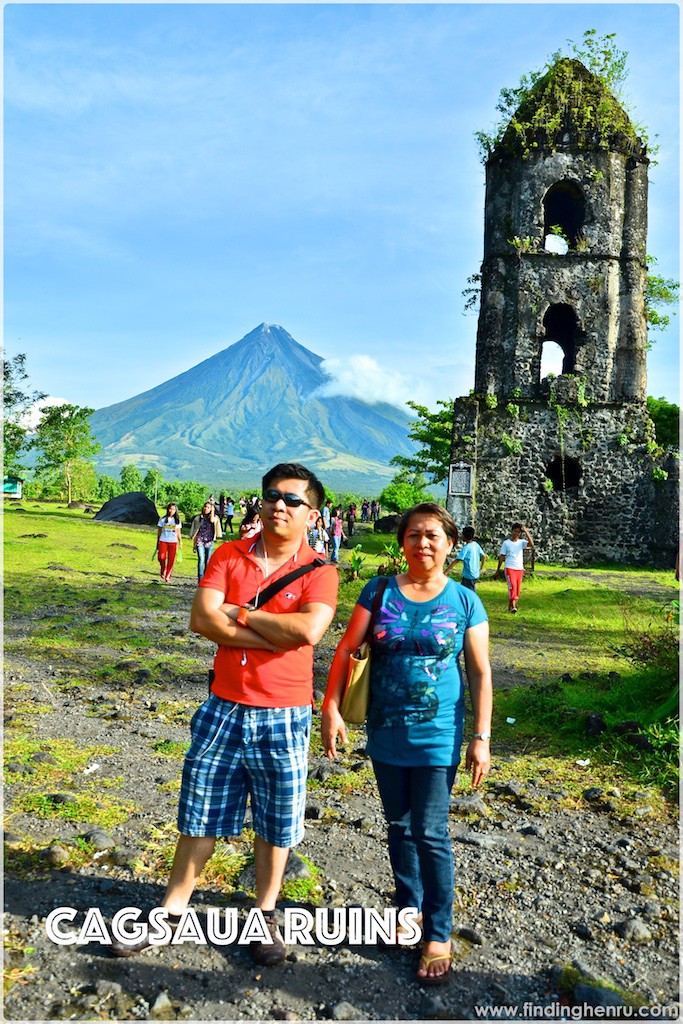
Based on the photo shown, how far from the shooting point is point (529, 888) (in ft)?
11.8

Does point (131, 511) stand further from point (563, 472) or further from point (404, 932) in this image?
point (404, 932)

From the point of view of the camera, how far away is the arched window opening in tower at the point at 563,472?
19719mm

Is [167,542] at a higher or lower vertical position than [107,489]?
lower

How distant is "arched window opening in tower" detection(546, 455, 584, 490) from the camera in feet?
64.7

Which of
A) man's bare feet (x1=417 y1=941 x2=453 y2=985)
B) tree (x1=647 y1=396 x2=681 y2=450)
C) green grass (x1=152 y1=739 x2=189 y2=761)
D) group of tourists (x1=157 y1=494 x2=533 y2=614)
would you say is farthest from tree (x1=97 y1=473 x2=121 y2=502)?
man's bare feet (x1=417 y1=941 x2=453 y2=985)

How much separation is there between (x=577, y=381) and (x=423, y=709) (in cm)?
1806

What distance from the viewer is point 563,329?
71.2 feet

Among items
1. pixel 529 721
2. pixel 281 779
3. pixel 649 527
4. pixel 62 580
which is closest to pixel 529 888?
pixel 281 779

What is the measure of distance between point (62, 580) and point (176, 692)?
23.7ft

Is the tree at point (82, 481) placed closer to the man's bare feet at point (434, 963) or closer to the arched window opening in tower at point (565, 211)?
the arched window opening in tower at point (565, 211)

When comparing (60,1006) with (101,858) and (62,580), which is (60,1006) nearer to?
(101,858)

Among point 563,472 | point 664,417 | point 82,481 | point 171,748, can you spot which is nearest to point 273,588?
point 171,748

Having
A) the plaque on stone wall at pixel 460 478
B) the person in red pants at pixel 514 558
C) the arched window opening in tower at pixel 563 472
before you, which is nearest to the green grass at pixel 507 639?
the person in red pants at pixel 514 558

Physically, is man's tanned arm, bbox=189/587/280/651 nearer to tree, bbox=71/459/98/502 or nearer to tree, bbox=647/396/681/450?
tree, bbox=647/396/681/450
